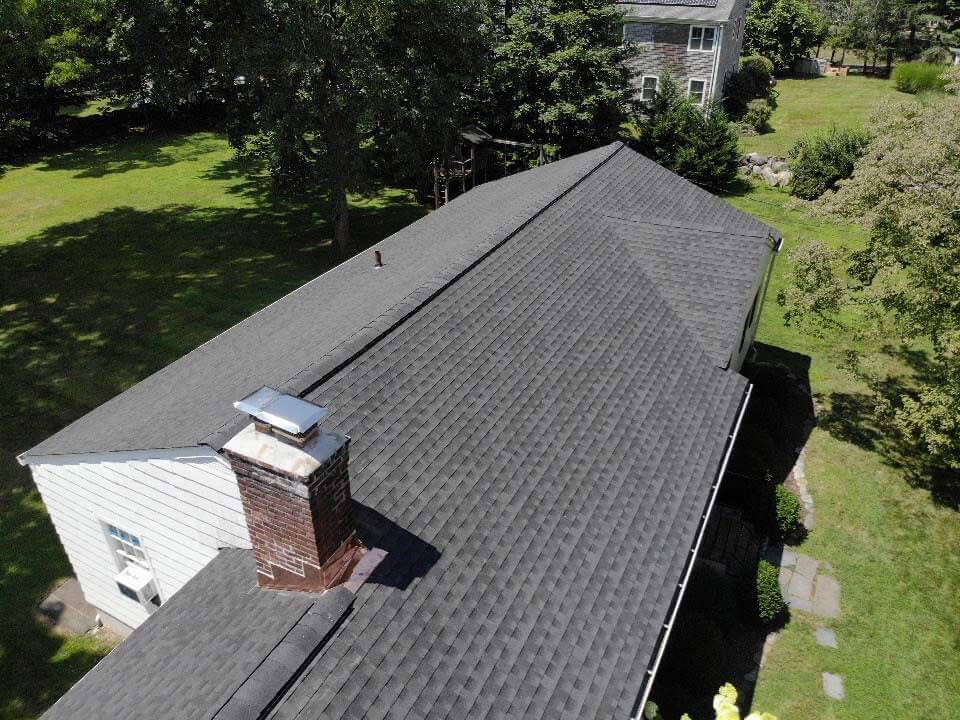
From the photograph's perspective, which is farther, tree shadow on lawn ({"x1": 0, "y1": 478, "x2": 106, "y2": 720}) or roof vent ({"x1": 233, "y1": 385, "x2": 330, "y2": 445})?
tree shadow on lawn ({"x1": 0, "y1": 478, "x2": 106, "y2": 720})

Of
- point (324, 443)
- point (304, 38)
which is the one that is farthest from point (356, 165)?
point (324, 443)

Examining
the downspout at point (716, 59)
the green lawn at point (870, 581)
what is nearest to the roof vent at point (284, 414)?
the green lawn at point (870, 581)

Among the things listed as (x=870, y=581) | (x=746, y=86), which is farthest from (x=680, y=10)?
(x=870, y=581)

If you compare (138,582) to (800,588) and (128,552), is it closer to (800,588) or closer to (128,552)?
(128,552)

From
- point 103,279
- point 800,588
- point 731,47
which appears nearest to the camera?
point 800,588

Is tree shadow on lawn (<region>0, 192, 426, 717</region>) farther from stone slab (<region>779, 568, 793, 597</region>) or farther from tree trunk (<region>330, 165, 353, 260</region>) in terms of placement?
stone slab (<region>779, 568, 793, 597</region>)

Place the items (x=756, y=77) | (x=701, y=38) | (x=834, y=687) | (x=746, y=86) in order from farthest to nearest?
(x=756, y=77) → (x=746, y=86) → (x=701, y=38) → (x=834, y=687)

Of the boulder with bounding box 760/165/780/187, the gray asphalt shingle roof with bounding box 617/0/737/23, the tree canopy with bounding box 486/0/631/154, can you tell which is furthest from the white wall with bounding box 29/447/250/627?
the gray asphalt shingle roof with bounding box 617/0/737/23
